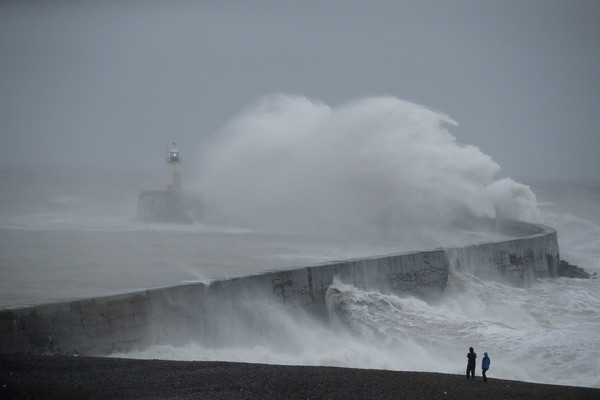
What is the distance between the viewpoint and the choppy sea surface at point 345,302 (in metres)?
7.02

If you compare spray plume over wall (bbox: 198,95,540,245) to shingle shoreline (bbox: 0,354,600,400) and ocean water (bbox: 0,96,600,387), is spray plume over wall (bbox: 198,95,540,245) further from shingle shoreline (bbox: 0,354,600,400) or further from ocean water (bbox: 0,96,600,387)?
shingle shoreline (bbox: 0,354,600,400)

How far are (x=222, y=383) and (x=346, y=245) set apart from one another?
1372 centimetres

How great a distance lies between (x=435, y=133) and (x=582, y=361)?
1558 centimetres

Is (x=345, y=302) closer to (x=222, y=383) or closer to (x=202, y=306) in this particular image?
(x=202, y=306)

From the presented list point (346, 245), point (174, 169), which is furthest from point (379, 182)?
point (174, 169)

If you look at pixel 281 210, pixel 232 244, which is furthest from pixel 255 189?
pixel 232 244

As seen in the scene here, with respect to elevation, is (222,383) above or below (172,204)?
below

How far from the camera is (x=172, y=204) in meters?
27.5

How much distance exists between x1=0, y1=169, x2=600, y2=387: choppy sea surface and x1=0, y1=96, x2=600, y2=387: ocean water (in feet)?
0.10

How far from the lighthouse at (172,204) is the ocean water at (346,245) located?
613 mm

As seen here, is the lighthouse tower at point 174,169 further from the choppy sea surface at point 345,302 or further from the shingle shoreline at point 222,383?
the shingle shoreline at point 222,383

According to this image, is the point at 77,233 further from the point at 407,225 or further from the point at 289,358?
the point at 289,358

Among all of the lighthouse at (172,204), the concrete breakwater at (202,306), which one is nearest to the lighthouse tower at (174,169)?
the lighthouse at (172,204)

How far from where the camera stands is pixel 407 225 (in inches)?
753
